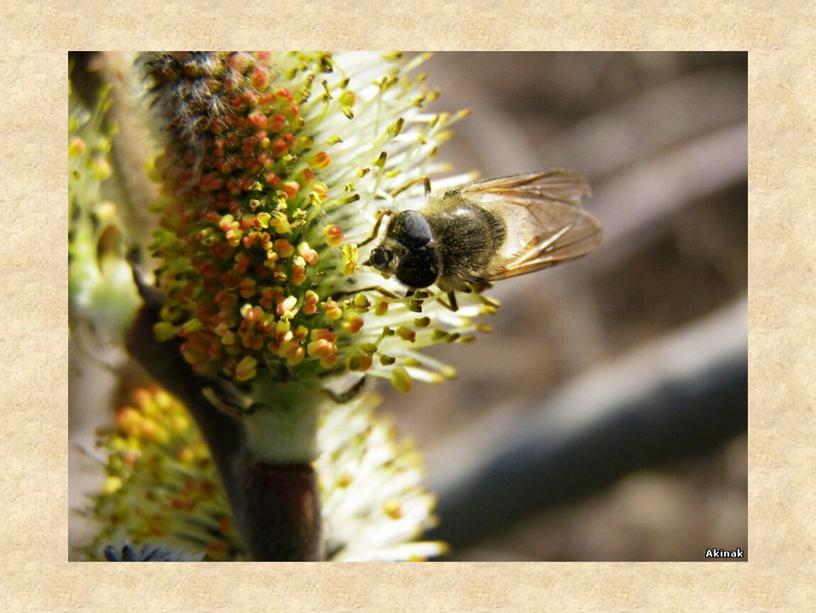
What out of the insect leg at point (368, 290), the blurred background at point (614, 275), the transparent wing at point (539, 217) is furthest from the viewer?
the blurred background at point (614, 275)

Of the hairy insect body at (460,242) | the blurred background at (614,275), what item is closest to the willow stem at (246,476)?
the hairy insect body at (460,242)

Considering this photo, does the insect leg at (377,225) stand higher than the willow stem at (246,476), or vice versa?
the insect leg at (377,225)

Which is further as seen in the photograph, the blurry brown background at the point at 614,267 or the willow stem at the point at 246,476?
the blurry brown background at the point at 614,267

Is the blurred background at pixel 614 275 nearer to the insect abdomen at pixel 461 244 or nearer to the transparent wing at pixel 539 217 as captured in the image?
the transparent wing at pixel 539 217

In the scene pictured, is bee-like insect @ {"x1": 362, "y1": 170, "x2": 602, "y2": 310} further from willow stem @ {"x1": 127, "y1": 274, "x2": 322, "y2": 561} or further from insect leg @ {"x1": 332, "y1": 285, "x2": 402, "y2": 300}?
willow stem @ {"x1": 127, "y1": 274, "x2": 322, "y2": 561}

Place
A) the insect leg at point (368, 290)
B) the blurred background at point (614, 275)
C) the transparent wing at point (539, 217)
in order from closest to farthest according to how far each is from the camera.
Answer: the insect leg at point (368, 290) → the transparent wing at point (539, 217) → the blurred background at point (614, 275)

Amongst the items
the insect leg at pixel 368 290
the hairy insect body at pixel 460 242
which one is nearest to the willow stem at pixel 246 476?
the insect leg at pixel 368 290

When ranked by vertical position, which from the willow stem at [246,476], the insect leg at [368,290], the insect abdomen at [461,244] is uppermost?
the insect abdomen at [461,244]
